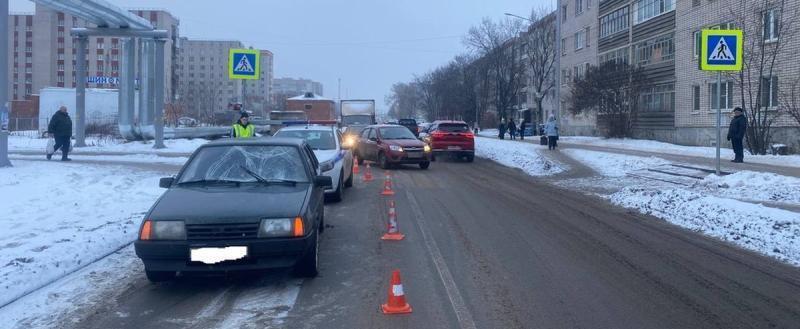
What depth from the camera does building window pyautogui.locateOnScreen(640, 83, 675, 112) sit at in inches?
1531

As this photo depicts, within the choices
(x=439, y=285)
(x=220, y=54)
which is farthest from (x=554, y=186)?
(x=220, y=54)

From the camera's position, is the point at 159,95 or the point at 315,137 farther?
the point at 159,95

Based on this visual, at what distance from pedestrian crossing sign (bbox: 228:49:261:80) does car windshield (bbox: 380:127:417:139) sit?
5623 mm

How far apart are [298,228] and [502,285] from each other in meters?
2.12

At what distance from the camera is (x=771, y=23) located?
27.8 meters

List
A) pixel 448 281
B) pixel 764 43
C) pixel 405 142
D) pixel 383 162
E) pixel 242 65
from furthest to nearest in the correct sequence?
pixel 764 43
pixel 383 162
pixel 405 142
pixel 242 65
pixel 448 281

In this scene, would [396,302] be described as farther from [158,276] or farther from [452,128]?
[452,128]

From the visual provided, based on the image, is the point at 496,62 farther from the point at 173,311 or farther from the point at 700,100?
the point at 173,311

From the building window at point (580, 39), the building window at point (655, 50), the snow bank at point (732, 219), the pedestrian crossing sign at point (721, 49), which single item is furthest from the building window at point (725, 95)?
the building window at point (580, 39)

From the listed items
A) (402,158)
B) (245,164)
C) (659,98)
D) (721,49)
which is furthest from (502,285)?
(659,98)

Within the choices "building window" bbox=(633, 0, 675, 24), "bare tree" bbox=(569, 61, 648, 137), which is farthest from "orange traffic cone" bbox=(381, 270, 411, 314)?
"building window" bbox=(633, 0, 675, 24)

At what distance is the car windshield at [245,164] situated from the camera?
26.1 ft

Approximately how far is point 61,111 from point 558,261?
17.3 meters

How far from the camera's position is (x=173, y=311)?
615 centimetres
